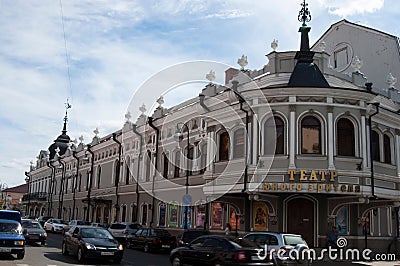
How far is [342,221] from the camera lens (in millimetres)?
25156

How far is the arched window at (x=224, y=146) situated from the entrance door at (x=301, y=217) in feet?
14.2

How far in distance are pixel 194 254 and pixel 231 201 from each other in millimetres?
10757

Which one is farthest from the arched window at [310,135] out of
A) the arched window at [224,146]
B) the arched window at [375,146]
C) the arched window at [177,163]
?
the arched window at [177,163]

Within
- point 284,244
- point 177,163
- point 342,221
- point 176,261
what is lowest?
point 176,261

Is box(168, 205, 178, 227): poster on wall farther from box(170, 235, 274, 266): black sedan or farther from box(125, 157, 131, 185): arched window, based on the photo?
box(170, 235, 274, 266): black sedan

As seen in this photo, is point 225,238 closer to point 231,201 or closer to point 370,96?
point 231,201

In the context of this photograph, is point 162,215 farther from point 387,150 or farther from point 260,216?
point 387,150

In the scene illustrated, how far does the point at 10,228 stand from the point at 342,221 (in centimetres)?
1652

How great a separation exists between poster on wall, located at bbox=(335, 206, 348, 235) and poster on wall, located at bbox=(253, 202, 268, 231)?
12.5ft

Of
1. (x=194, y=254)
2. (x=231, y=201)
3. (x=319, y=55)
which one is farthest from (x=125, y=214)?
(x=194, y=254)

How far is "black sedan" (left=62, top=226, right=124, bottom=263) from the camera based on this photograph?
18859 millimetres

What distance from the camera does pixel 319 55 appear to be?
26391 millimetres

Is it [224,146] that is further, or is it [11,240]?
[224,146]

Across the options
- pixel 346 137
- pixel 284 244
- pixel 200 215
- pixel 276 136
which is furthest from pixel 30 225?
pixel 346 137
